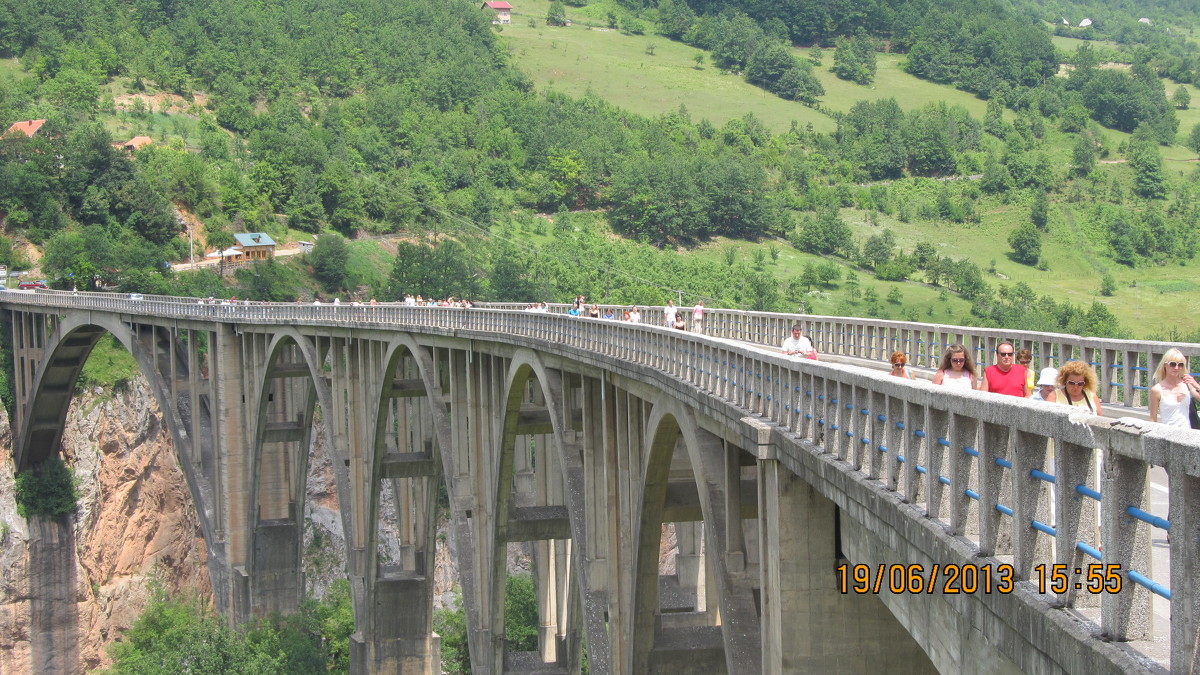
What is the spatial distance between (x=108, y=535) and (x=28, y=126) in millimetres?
56056

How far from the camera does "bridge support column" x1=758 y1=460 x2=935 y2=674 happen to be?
46.4ft

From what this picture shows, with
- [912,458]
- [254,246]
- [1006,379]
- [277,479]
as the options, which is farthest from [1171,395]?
[254,246]

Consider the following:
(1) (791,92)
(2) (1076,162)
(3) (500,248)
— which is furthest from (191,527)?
(1) (791,92)

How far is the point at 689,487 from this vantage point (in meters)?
24.7

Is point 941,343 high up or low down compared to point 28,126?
down

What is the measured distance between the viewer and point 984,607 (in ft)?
29.2

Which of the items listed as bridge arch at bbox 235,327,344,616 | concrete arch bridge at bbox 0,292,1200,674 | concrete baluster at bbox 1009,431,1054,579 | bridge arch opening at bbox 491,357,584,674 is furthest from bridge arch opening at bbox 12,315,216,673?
concrete baluster at bbox 1009,431,1054,579

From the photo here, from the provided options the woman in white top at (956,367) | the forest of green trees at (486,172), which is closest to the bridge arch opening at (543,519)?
the woman in white top at (956,367)

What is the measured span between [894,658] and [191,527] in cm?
7197

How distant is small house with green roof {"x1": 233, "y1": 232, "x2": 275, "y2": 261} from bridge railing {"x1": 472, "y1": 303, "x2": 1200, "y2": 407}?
6318cm

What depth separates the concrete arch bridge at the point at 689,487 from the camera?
307 inches

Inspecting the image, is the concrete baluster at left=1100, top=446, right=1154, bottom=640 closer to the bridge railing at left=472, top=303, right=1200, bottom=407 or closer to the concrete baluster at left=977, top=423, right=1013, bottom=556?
the concrete baluster at left=977, top=423, right=1013, bottom=556

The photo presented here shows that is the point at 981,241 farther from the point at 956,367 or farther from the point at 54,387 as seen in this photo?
the point at 956,367

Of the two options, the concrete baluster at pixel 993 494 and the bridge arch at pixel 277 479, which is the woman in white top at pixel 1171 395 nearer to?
the concrete baluster at pixel 993 494
